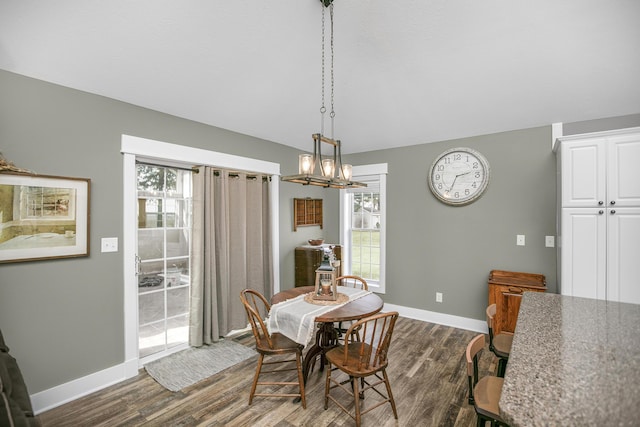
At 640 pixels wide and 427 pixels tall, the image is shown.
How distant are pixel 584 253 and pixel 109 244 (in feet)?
14.4

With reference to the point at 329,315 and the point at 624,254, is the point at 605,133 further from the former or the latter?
the point at 329,315

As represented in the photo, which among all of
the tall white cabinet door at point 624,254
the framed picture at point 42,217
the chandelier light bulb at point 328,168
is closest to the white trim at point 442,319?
the tall white cabinet door at point 624,254

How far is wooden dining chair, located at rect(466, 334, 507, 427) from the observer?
131cm

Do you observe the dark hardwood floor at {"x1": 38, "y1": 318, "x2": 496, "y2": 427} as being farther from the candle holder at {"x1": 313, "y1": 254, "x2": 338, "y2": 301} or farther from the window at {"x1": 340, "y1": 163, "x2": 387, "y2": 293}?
the window at {"x1": 340, "y1": 163, "x2": 387, "y2": 293}

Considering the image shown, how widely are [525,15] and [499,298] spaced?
2.76 m

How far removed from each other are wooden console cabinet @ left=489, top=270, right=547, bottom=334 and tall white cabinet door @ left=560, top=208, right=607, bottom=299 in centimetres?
35

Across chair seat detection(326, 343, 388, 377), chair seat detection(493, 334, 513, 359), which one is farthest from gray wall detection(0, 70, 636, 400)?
chair seat detection(326, 343, 388, 377)

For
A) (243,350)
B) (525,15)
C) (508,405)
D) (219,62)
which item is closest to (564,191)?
(525,15)

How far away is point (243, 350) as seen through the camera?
3.21m

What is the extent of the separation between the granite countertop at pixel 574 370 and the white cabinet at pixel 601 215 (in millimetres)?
1250

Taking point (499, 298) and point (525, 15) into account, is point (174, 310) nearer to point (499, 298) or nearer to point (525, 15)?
point (499, 298)

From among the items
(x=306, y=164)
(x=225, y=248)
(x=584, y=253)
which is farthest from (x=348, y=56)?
(x=584, y=253)

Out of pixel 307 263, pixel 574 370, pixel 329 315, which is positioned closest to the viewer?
pixel 574 370

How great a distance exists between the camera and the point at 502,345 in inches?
77.5
